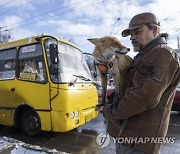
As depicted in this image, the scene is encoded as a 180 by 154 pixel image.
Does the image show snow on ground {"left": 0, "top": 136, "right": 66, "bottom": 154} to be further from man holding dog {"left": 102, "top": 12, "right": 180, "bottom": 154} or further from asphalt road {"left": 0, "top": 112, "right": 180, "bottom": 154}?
man holding dog {"left": 102, "top": 12, "right": 180, "bottom": 154}

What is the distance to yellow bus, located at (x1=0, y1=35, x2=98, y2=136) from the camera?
593 centimetres

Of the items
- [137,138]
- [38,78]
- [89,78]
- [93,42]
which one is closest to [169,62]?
[137,138]

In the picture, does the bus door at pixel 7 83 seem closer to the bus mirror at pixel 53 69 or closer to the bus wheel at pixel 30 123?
the bus wheel at pixel 30 123

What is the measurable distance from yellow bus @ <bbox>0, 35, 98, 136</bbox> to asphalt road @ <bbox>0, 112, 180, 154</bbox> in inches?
13.8

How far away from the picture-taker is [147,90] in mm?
1835

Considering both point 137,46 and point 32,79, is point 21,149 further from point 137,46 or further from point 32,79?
point 137,46

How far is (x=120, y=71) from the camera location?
2102mm

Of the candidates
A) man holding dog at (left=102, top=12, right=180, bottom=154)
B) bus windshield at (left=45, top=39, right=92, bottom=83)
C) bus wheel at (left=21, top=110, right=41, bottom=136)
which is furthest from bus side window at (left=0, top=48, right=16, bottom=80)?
man holding dog at (left=102, top=12, right=180, bottom=154)

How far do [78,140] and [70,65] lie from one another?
1904 millimetres

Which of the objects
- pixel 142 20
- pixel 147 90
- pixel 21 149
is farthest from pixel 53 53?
pixel 147 90

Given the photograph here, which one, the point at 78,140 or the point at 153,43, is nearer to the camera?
Answer: the point at 153,43

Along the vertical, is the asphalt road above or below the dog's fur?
below

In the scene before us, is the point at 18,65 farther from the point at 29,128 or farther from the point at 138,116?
the point at 138,116

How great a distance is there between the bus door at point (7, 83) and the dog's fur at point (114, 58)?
4949 mm
